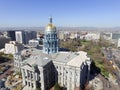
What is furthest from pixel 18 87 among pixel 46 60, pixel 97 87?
pixel 97 87

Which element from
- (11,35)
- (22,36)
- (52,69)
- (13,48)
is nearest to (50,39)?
(52,69)

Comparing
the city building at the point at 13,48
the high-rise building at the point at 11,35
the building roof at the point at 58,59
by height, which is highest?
the high-rise building at the point at 11,35

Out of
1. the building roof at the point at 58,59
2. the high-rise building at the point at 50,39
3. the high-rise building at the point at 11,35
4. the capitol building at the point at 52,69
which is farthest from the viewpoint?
the high-rise building at the point at 11,35

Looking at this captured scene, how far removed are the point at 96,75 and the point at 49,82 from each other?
24.8 meters

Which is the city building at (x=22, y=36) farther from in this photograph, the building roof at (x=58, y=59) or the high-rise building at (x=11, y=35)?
the building roof at (x=58, y=59)

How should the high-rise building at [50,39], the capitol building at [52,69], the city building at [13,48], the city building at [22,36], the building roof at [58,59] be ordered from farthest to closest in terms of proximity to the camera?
the city building at [22,36] → the city building at [13,48] → the high-rise building at [50,39] → the building roof at [58,59] → the capitol building at [52,69]

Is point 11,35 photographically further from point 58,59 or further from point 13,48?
point 58,59

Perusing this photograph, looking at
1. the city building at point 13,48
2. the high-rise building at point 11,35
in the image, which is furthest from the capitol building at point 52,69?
the high-rise building at point 11,35

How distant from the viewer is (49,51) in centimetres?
5269

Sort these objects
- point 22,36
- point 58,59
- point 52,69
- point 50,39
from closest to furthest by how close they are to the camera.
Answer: point 58,59
point 52,69
point 50,39
point 22,36

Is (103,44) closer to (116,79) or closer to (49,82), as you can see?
(116,79)

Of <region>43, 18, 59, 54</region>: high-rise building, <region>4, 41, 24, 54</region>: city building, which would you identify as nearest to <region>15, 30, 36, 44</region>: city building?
<region>4, 41, 24, 54</region>: city building

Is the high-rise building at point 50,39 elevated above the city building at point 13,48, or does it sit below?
above

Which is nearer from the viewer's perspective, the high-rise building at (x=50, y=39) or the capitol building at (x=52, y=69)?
the capitol building at (x=52, y=69)
